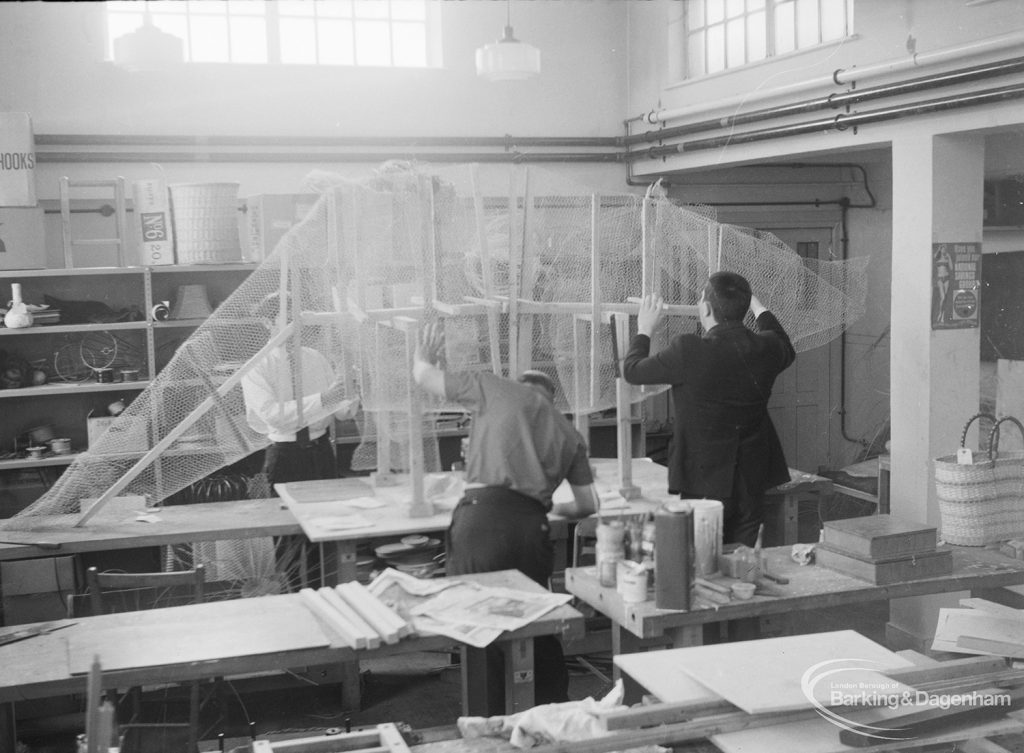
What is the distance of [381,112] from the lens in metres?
7.25

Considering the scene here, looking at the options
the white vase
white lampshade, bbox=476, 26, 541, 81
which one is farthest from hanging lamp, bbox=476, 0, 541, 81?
the white vase

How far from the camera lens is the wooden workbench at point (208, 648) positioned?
2852mm

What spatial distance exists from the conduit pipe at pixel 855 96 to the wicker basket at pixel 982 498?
1489 mm

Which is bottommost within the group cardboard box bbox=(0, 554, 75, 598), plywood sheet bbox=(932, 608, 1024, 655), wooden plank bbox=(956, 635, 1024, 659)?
cardboard box bbox=(0, 554, 75, 598)

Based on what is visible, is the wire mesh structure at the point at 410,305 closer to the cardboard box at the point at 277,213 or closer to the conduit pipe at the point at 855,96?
the conduit pipe at the point at 855,96

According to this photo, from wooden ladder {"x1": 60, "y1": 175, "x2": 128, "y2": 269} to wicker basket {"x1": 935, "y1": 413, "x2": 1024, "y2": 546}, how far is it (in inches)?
183

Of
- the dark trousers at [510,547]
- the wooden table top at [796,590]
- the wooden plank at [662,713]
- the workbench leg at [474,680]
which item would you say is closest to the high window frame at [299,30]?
the dark trousers at [510,547]

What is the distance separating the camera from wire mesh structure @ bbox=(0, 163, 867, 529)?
15.5 ft

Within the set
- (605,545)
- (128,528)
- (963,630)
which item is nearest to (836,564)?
(963,630)

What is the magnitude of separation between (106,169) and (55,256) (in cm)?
62

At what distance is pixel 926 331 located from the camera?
195 inches

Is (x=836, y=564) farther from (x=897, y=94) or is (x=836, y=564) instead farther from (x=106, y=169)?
(x=106, y=169)

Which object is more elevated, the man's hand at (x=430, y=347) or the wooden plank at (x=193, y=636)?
the man's hand at (x=430, y=347)

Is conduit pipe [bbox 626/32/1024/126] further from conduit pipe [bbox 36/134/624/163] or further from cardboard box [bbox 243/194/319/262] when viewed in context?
cardboard box [bbox 243/194/319/262]
